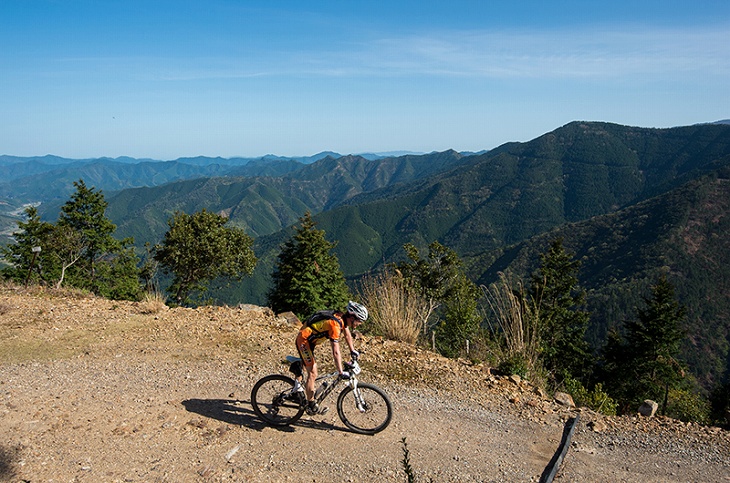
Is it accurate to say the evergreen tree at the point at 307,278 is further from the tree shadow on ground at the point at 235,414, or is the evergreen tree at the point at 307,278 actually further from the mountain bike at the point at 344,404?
the mountain bike at the point at 344,404

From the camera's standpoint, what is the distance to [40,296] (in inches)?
419

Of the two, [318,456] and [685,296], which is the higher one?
[318,456]

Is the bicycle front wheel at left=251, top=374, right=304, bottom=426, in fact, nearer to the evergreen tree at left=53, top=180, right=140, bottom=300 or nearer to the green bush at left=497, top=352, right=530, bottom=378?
the green bush at left=497, top=352, right=530, bottom=378

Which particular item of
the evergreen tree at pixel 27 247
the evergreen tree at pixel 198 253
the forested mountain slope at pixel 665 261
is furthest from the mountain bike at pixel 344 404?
the forested mountain slope at pixel 665 261

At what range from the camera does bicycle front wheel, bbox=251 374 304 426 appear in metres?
5.52

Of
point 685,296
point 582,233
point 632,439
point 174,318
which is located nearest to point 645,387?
point 632,439

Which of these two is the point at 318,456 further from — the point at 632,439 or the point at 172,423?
the point at 632,439

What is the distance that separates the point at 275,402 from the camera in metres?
5.54

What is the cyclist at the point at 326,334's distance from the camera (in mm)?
5203

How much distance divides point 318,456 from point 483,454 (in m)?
1.90

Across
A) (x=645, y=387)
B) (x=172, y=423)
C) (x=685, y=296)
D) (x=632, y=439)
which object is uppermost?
(x=172, y=423)

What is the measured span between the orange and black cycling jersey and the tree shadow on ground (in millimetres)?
1114

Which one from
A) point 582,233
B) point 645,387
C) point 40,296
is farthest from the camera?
point 582,233

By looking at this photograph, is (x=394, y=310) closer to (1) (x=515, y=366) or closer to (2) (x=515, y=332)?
(2) (x=515, y=332)
